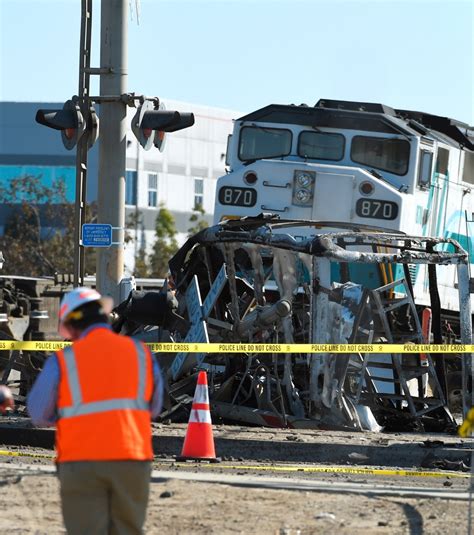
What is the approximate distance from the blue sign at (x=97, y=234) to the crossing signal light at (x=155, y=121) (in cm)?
110

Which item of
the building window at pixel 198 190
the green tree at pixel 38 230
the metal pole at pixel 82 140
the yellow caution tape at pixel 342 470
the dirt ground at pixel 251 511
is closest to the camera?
the dirt ground at pixel 251 511

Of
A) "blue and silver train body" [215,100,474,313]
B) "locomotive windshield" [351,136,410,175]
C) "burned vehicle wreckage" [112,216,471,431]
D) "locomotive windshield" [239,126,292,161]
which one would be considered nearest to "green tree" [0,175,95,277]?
"locomotive windshield" [239,126,292,161]

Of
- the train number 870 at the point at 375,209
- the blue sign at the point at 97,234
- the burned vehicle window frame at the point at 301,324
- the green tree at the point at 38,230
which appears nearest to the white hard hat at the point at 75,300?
the burned vehicle window frame at the point at 301,324

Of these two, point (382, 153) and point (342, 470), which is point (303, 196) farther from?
point (342, 470)

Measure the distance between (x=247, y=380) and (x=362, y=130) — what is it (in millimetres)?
6218

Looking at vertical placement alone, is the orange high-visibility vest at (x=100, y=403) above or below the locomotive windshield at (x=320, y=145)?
below

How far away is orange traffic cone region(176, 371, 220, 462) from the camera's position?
34.4 feet

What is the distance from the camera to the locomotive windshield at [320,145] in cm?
1839

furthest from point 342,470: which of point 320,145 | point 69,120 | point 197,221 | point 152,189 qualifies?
point 197,221

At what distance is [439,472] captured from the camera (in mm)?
10805

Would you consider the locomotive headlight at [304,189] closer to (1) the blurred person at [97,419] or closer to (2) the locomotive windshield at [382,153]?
(2) the locomotive windshield at [382,153]

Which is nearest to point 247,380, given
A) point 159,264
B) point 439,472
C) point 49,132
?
point 439,472

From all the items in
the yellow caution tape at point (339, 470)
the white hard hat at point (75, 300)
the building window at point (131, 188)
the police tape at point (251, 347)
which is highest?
the building window at point (131, 188)

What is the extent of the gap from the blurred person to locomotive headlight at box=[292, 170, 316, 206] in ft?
39.9
